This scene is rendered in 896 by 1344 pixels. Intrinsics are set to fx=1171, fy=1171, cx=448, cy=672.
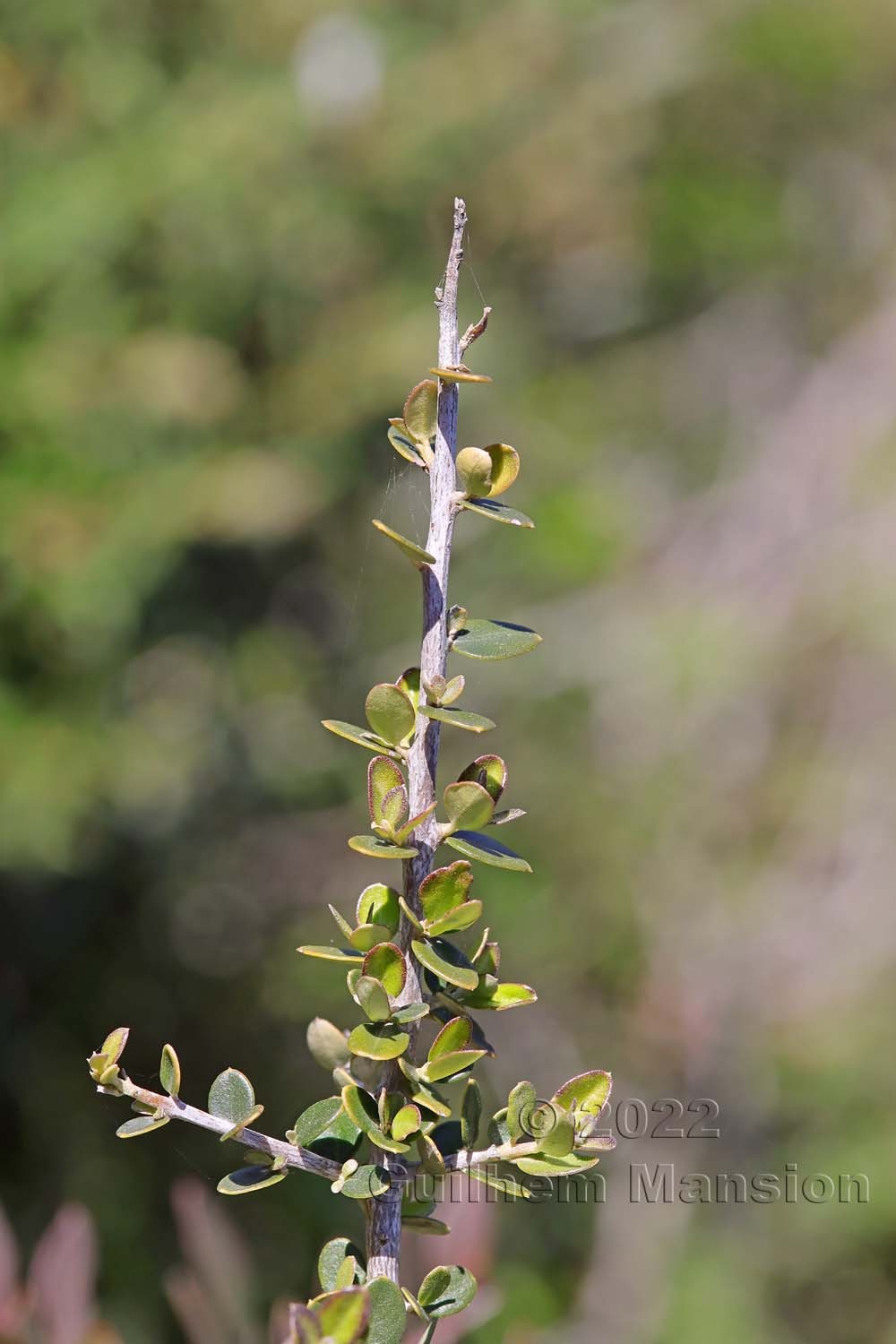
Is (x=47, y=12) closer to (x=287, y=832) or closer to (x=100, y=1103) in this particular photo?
(x=287, y=832)

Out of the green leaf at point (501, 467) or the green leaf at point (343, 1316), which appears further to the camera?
the green leaf at point (501, 467)

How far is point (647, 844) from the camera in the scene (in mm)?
2430

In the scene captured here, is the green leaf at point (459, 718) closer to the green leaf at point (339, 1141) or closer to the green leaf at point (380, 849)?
the green leaf at point (380, 849)

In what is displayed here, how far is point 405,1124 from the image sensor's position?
1.22 ft

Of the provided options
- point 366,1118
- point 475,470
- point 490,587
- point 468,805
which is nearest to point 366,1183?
point 366,1118

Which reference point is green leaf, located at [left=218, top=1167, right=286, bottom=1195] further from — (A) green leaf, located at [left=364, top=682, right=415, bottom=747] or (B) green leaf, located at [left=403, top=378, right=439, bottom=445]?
(B) green leaf, located at [left=403, top=378, right=439, bottom=445]

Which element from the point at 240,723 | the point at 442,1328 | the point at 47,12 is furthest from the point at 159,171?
the point at 442,1328

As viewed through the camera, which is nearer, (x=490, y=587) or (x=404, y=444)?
(x=404, y=444)

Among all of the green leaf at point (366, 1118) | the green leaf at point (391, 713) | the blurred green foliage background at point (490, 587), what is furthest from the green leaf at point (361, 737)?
the blurred green foliage background at point (490, 587)

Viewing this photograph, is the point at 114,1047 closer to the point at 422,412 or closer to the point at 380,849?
the point at 380,849

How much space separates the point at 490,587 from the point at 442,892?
185 centimetres

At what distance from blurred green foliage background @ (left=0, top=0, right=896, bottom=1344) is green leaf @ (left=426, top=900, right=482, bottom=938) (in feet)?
3.58

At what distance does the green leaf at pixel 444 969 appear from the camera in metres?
0.36

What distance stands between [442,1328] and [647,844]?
191cm
